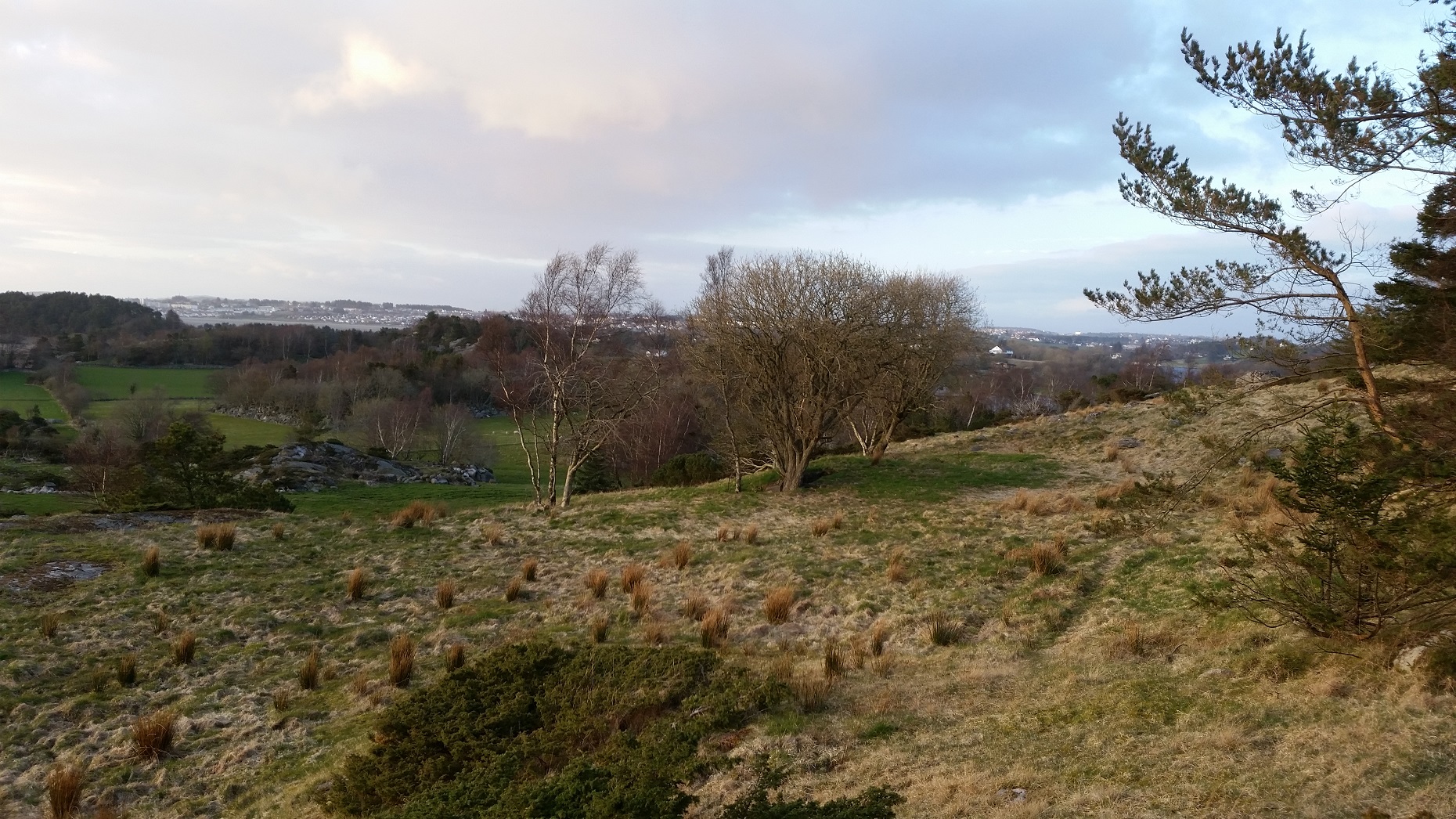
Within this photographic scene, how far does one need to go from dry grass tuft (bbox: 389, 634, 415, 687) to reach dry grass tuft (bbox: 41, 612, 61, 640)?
4.42 m

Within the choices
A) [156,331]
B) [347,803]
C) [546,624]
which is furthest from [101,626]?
[156,331]

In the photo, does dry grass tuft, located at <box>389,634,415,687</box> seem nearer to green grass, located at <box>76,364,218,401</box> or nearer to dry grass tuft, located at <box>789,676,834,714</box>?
dry grass tuft, located at <box>789,676,834,714</box>

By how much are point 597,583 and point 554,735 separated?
5471mm

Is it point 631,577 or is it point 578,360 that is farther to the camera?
point 578,360

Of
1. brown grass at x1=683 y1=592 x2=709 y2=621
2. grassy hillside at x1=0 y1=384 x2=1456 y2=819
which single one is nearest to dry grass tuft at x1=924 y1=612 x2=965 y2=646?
grassy hillside at x1=0 y1=384 x2=1456 y2=819

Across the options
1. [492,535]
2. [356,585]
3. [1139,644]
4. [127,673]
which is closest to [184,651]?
[127,673]

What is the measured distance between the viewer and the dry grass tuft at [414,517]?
16.6 meters

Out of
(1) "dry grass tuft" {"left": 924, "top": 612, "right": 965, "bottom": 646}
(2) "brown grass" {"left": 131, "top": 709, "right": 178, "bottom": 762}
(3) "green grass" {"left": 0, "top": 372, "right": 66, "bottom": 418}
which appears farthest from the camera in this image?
(3) "green grass" {"left": 0, "top": 372, "right": 66, "bottom": 418}

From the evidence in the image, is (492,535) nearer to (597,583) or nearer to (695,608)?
(597,583)

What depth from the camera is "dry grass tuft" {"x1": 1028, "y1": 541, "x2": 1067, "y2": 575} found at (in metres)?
10.9

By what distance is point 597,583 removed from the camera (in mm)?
11500

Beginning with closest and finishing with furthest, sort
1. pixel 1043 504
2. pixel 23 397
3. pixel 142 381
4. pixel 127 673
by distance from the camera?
pixel 127 673
pixel 1043 504
pixel 23 397
pixel 142 381

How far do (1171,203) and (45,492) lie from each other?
130 ft

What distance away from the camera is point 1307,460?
19.0 feet
